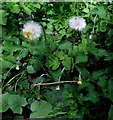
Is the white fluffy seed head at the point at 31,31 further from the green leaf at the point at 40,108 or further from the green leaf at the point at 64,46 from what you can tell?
the green leaf at the point at 40,108

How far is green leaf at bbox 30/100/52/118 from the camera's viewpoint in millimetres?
1217

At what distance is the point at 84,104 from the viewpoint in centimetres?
124

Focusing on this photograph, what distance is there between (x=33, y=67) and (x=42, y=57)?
151 millimetres

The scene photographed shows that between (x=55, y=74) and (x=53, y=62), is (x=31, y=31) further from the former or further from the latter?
(x=55, y=74)

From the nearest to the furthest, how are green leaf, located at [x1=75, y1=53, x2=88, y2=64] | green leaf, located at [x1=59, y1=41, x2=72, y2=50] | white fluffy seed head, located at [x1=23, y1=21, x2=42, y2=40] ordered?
1. white fluffy seed head, located at [x1=23, y1=21, x2=42, y2=40]
2. green leaf, located at [x1=75, y1=53, x2=88, y2=64]
3. green leaf, located at [x1=59, y1=41, x2=72, y2=50]

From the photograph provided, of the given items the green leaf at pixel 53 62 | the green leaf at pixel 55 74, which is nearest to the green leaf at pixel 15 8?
the green leaf at pixel 53 62

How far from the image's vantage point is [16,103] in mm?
1264

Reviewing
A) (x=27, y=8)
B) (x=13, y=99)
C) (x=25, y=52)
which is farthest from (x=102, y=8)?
(x=13, y=99)

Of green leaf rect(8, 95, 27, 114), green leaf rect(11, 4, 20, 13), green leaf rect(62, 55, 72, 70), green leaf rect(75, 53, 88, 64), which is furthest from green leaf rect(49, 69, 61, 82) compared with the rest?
green leaf rect(11, 4, 20, 13)

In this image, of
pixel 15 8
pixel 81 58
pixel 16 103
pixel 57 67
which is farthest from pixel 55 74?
pixel 15 8

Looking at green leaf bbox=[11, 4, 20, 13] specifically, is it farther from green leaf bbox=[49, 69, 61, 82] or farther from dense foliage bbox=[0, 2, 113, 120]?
green leaf bbox=[49, 69, 61, 82]

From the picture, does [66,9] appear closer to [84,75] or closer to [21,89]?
[84,75]

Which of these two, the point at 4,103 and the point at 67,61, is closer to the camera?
the point at 4,103

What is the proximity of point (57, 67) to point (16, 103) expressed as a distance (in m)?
0.47
